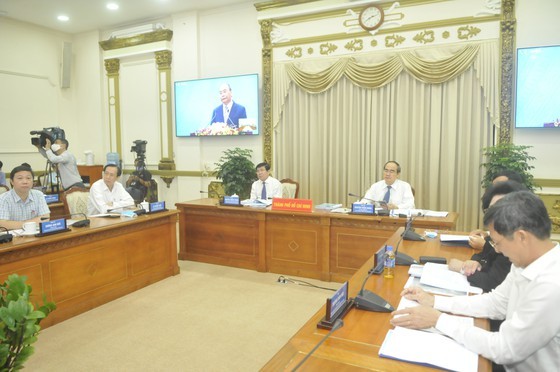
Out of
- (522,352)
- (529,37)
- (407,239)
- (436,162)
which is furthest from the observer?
(436,162)

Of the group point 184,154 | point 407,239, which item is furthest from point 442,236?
point 184,154

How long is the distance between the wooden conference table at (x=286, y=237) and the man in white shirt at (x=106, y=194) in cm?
67

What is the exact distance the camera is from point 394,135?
5.30 meters

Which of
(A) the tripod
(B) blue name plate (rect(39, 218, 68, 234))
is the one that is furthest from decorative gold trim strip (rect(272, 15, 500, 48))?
(B) blue name plate (rect(39, 218, 68, 234))

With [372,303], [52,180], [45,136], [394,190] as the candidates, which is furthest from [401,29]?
[52,180]

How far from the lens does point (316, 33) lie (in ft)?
18.5

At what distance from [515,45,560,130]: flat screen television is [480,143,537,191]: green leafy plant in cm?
37

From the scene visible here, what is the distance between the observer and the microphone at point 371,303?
150 centimetres

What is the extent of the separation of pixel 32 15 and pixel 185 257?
210 inches

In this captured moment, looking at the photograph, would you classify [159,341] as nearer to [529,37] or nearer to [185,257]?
[185,257]

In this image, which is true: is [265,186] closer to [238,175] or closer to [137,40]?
[238,175]

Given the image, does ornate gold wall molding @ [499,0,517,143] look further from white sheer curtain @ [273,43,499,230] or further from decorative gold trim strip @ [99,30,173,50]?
decorative gold trim strip @ [99,30,173,50]

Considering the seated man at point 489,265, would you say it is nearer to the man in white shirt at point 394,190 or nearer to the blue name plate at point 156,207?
the man in white shirt at point 394,190

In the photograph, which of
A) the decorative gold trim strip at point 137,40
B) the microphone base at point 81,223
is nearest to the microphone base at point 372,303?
the microphone base at point 81,223
